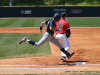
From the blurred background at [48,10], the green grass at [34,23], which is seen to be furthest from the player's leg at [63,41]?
the blurred background at [48,10]

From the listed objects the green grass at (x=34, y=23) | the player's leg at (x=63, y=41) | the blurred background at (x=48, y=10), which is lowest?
the green grass at (x=34, y=23)

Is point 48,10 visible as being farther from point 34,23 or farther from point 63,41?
point 63,41

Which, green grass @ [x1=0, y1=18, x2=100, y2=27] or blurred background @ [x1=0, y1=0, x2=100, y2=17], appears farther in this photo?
blurred background @ [x1=0, y1=0, x2=100, y2=17]

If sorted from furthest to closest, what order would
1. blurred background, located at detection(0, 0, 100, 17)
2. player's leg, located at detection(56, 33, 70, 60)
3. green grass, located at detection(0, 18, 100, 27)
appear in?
blurred background, located at detection(0, 0, 100, 17)
green grass, located at detection(0, 18, 100, 27)
player's leg, located at detection(56, 33, 70, 60)

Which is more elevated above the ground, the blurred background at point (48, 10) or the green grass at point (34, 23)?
the blurred background at point (48, 10)

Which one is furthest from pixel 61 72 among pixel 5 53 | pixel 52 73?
pixel 5 53

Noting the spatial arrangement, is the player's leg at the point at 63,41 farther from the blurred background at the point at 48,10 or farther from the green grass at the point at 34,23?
the blurred background at the point at 48,10

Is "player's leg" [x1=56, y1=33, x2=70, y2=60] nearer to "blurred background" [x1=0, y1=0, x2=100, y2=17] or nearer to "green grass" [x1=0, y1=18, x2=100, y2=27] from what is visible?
"green grass" [x1=0, y1=18, x2=100, y2=27]

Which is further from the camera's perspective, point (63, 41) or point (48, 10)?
point (48, 10)

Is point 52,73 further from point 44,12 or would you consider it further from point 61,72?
point 44,12

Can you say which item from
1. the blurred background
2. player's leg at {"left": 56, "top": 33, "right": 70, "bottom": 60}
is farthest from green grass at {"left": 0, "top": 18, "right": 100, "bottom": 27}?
player's leg at {"left": 56, "top": 33, "right": 70, "bottom": 60}

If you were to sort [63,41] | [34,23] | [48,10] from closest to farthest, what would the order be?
[63,41], [34,23], [48,10]

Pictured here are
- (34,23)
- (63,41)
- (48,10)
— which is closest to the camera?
(63,41)

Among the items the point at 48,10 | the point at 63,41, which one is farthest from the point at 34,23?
the point at 63,41
